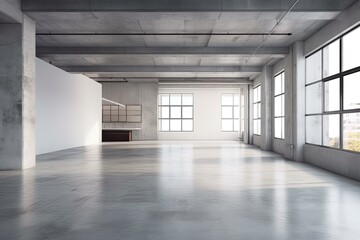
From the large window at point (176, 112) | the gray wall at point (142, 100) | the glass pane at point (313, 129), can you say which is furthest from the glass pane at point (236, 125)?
the glass pane at point (313, 129)

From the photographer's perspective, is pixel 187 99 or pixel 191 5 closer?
pixel 191 5

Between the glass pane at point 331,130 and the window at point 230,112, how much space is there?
2293 centimetres

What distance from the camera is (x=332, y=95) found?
12148 millimetres

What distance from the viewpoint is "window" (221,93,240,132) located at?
116ft

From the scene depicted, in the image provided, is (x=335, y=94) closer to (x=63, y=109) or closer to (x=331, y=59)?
(x=331, y=59)

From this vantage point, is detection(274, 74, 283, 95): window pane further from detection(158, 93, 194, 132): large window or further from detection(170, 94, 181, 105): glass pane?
detection(170, 94, 181, 105): glass pane

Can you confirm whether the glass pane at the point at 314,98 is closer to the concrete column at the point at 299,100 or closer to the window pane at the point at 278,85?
the concrete column at the point at 299,100

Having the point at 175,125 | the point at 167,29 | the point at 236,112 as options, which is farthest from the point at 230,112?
the point at 167,29

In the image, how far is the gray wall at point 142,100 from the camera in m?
32.8

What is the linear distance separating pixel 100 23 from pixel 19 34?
8.81 feet

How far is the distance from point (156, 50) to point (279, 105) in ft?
25.1

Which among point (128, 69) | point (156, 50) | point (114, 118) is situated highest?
point (156, 50)

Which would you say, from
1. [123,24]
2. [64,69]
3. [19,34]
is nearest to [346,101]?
[123,24]

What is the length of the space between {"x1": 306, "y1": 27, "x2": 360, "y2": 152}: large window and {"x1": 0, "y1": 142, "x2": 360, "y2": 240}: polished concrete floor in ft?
5.60
